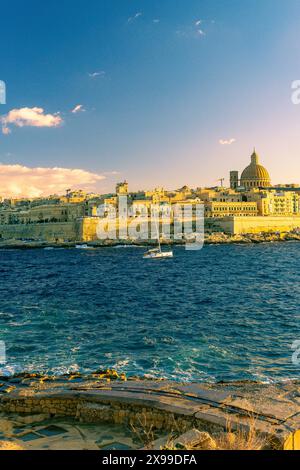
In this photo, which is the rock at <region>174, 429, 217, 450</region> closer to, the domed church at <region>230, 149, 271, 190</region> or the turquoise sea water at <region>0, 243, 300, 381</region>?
the turquoise sea water at <region>0, 243, 300, 381</region>

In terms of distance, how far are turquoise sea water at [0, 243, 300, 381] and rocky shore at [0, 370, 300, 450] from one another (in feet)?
8.76

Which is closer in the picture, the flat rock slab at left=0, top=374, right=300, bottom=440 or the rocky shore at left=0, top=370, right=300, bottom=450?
the rocky shore at left=0, top=370, right=300, bottom=450

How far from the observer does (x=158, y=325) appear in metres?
14.0

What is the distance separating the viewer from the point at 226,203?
7700cm

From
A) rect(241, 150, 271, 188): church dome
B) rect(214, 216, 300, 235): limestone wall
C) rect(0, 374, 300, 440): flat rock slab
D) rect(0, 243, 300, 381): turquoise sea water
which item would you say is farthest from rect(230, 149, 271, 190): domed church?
rect(0, 374, 300, 440): flat rock slab

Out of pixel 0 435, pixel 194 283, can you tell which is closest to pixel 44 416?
pixel 0 435

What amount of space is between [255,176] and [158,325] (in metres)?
87.9

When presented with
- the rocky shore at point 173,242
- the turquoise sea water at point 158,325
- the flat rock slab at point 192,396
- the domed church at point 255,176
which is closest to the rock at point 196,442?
the flat rock slab at point 192,396

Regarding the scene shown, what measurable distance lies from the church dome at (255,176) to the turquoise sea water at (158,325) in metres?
72.7

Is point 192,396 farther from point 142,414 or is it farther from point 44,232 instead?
point 44,232

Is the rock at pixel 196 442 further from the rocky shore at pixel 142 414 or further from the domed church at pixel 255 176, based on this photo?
the domed church at pixel 255 176

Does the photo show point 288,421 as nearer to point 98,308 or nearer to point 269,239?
point 98,308

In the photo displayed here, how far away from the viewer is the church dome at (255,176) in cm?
9738

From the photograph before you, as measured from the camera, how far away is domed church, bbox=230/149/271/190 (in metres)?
97.4
